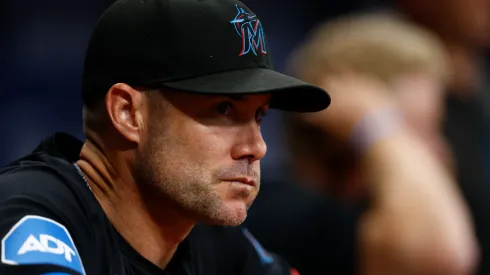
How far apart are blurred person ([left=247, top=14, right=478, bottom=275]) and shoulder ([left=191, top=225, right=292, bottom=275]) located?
0.43 meters

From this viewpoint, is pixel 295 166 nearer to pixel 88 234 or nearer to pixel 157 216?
pixel 157 216

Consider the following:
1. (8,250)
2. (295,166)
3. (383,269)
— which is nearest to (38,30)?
(295,166)

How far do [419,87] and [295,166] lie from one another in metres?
0.55

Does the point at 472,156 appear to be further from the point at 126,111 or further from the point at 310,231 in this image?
the point at 126,111

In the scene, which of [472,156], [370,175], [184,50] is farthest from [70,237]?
[472,156]

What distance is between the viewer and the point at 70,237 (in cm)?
211

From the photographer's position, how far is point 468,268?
326 centimetres

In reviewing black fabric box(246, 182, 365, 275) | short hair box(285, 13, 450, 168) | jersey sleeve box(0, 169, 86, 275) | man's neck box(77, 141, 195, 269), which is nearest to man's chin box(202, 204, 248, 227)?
man's neck box(77, 141, 195, 269)

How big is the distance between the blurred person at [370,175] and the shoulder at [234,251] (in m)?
0.43

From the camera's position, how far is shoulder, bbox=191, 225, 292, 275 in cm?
269

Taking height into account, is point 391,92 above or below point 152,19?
below

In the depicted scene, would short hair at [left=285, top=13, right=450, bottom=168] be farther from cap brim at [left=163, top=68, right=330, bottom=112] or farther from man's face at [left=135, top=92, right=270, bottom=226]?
man's face at [left=135, top=92, right=270, bottom=226]

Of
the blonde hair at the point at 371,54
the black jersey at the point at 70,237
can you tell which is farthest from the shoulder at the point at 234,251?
the blonde hair at the point at 371,54

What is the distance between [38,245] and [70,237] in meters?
0.15
